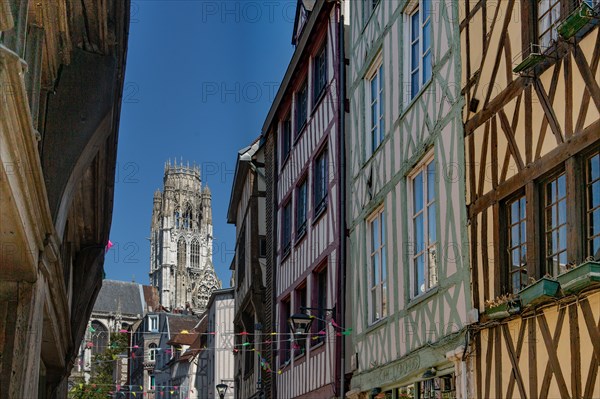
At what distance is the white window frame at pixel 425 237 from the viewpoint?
377 inches

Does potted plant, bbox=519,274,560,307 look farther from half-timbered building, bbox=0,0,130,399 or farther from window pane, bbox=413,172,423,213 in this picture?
window pane, bbox=413,172,423,213

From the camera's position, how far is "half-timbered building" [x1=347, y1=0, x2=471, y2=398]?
357 inches

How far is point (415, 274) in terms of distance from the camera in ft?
34.0

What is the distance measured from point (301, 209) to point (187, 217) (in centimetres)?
11651

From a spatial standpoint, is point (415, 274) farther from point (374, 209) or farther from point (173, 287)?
point (173, 287)

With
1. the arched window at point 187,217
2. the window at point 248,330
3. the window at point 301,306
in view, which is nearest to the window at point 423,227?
the window at point 301,306

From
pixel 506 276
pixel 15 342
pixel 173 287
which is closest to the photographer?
pixel 15 342

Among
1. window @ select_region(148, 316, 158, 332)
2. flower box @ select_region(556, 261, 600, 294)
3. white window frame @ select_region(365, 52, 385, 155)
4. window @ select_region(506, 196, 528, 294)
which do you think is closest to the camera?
flower box @ select_region(556, 261, 600, 294)

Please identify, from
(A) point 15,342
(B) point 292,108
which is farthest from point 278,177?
(A) point 15,342

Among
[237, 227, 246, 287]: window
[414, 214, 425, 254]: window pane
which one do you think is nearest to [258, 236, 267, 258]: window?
[237, 227, 246, 287]: window

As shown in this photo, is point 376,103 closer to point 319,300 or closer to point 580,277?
point 319,300

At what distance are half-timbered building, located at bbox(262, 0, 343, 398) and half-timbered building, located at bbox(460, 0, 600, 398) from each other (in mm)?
4843

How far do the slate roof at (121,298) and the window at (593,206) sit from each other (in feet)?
306

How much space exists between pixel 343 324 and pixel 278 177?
7059 millimetres
